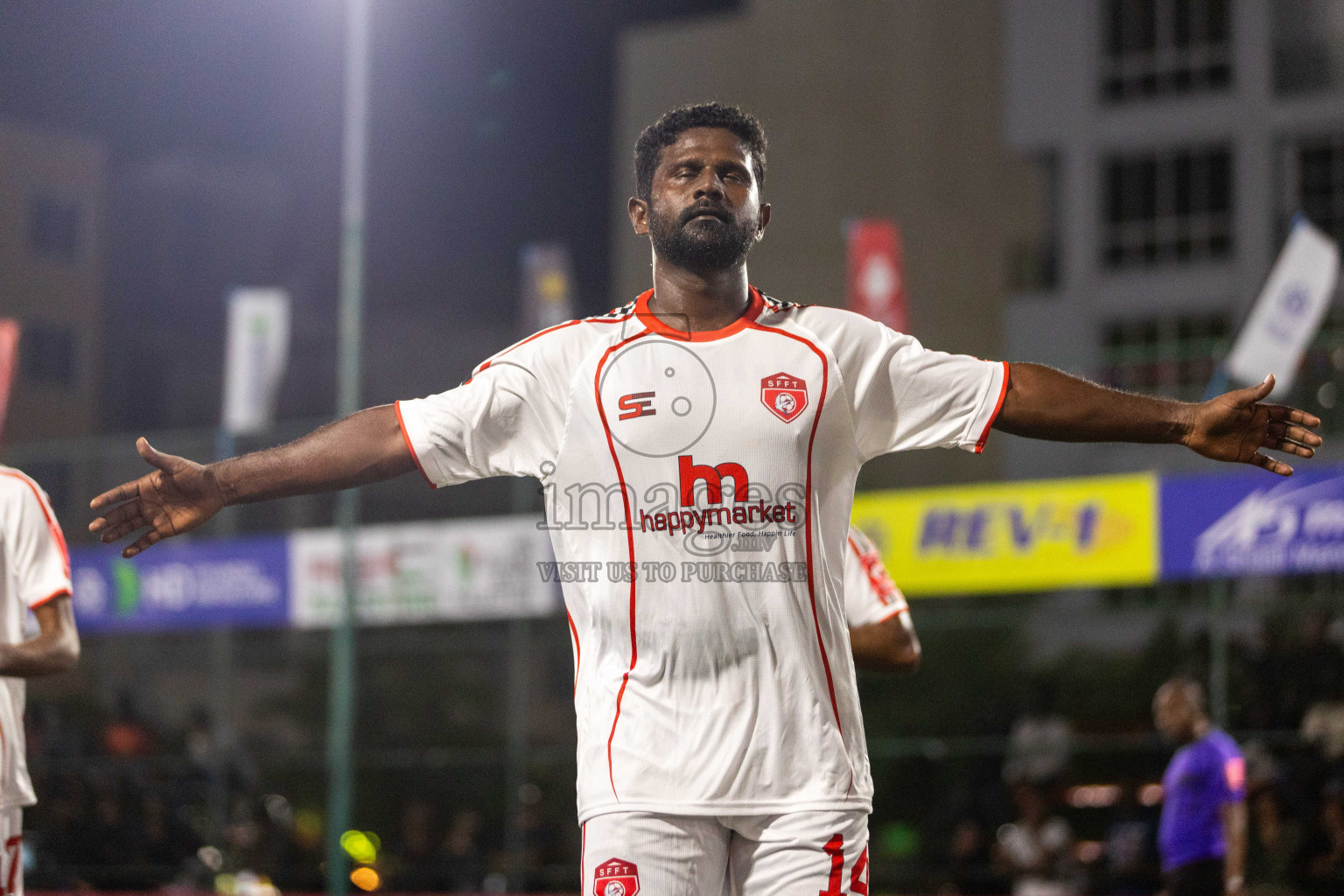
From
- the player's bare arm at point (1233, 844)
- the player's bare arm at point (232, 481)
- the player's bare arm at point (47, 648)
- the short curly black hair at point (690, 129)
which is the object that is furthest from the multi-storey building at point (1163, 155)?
the player's bare arm at point (232, 481)

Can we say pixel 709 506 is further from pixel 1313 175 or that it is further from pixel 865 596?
pixel 1313 175

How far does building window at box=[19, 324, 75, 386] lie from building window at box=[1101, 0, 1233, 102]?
1992cm

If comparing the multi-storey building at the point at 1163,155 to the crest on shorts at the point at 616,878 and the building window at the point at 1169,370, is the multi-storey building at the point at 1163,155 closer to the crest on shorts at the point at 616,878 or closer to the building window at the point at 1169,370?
the building window at the point at 1169,370

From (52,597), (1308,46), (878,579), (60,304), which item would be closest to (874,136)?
(1308,46)

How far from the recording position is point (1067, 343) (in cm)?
2941

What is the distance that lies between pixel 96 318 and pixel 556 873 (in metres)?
21.6

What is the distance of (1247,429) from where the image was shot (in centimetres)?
346

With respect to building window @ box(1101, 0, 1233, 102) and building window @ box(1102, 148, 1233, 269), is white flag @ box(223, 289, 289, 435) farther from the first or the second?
building window @ box(1101, 0, 1233, 102)

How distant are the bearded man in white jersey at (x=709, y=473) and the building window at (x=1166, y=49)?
2715 centimetres

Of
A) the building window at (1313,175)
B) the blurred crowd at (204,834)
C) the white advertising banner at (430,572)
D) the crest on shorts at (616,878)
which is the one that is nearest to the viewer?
the crest on shorts at (616,878)

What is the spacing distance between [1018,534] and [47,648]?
9.38 meters

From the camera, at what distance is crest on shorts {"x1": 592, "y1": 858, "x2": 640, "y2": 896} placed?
127 inches

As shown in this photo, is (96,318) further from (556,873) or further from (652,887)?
(652,887)

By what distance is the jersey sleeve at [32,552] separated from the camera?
189 inches
